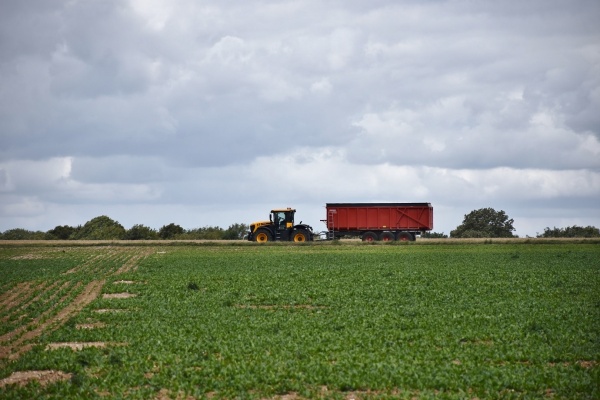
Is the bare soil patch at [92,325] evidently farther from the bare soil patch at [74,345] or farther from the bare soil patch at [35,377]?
the bare soil patch at [35,377]

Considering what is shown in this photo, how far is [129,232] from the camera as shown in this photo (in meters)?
101

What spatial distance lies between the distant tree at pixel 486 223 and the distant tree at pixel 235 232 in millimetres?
29913

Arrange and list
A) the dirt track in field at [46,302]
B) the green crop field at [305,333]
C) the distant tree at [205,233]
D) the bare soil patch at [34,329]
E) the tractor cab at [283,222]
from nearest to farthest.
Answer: the green crop field at [305,333] < the bare soil patch at [34,329] < the dirt track in field at [46,302] < the tractor cab at [283,222] < the distant tree at [205,233]

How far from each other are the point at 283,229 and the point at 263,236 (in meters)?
2.15

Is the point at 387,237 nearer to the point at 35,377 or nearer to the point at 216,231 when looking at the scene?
the point at 216,231

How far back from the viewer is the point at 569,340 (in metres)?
19.6

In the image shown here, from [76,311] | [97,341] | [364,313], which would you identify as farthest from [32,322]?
[364,313]

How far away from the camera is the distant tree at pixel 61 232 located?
109 metres

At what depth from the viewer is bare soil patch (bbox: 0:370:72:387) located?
53.8ft

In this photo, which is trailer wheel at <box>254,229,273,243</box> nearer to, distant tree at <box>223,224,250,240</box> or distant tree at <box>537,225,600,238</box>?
distant tree at <box>223,224,250,240</box>

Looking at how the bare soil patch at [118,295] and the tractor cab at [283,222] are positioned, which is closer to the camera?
the bare soil patch at [118,295]

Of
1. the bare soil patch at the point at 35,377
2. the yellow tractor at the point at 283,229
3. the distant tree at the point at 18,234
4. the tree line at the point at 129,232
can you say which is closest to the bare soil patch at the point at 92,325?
the bare soil patch at the point at 35,377

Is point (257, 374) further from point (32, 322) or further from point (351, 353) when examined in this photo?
point (32, 322)

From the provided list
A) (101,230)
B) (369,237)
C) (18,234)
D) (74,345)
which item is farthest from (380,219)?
(18,234)
